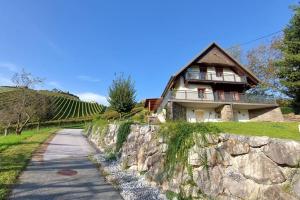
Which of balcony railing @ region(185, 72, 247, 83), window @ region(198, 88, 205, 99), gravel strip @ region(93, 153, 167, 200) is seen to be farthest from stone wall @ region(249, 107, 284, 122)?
gravel strip @ region(93, 153, 167, 200)

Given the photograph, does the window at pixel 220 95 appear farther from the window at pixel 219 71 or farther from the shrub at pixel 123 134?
the shrub at pixel 123 134

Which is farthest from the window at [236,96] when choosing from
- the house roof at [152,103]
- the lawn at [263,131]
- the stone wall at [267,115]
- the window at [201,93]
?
the lawn at [263,131]

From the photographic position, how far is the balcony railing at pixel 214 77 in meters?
29.1

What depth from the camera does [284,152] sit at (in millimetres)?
4695

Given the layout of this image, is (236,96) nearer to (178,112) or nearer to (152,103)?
(178,112)

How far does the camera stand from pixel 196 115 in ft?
94.8

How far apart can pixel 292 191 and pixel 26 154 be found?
12041mm

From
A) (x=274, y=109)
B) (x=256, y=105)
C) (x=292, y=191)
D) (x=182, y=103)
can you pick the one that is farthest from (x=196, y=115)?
(x=292, y=191)

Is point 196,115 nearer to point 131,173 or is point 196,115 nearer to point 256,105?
point 256,105

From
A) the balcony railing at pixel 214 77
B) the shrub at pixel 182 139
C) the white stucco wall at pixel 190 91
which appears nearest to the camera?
the shrub at pixel 182 139

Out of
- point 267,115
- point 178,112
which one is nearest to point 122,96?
point 178,112

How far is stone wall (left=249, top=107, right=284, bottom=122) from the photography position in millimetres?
27858

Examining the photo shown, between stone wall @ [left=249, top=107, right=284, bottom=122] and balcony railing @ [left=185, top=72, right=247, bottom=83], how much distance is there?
13.4ft

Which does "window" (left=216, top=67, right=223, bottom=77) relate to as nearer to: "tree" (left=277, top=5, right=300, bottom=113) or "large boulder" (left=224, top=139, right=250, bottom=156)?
"tree" (left=277, top=5, right=300, bottom=113)
